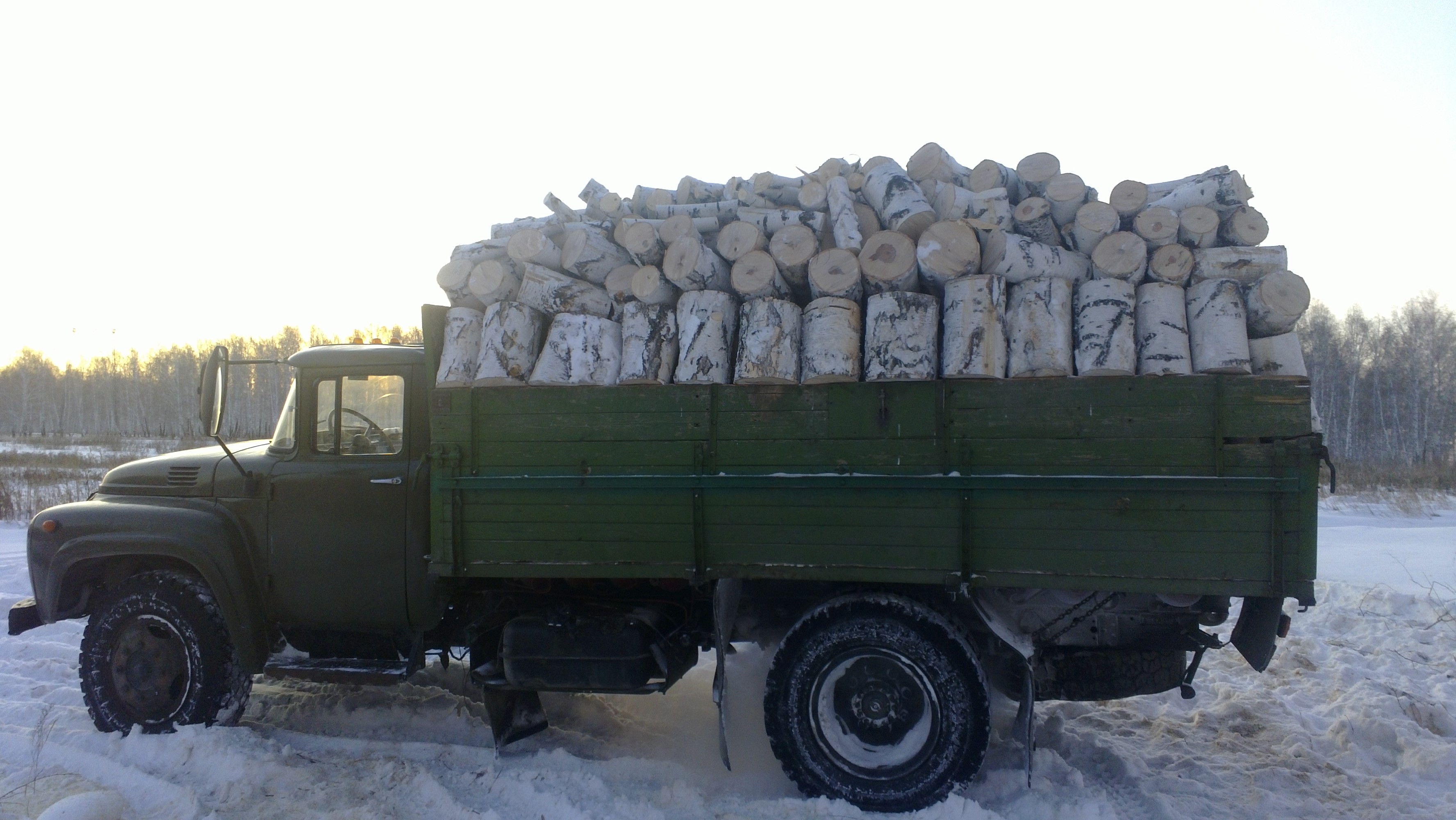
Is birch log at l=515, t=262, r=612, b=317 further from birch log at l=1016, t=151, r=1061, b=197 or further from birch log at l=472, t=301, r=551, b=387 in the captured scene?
birch log at l=1016, t=151, r=1061, b=197

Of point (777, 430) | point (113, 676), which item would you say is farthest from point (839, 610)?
point (113, 676)

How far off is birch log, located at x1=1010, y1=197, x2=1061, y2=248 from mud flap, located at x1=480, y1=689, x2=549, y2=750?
12.2 ft

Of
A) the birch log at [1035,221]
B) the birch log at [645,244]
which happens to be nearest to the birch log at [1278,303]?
the birch log at [1035,221]

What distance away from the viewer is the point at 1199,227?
3844mm

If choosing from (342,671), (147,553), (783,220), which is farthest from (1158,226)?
(147,553)

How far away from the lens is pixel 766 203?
15.6 ft

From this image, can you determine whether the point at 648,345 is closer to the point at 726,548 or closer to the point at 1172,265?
the point at 726,548

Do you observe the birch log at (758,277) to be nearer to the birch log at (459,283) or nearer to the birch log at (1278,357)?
the birch log at (459,283)

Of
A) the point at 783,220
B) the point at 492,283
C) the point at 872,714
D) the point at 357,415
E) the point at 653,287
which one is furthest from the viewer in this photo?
the point at 357,415

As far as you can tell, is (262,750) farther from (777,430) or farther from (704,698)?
(777,430)

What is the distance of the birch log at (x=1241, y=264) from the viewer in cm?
379

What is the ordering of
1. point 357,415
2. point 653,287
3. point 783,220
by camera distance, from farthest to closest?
point 357,415 → point 783,220 → point 653,287

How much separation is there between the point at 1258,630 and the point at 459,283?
4371 millimetres

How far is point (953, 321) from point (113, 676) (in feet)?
16.6
